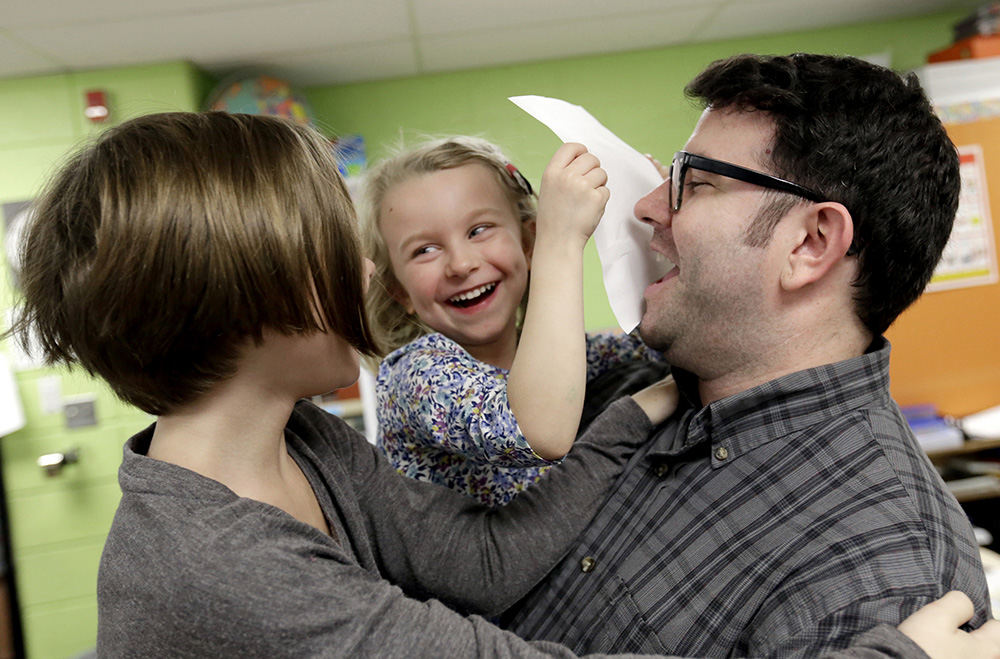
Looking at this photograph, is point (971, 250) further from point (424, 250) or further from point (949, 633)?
point (949, 633)

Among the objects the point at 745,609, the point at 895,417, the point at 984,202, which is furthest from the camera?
the point at 984,202

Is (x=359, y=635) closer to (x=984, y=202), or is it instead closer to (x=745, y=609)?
(x=745, y=609)

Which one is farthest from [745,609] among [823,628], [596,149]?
[596,149]

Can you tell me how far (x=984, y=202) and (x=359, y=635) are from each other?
4147 millimetres

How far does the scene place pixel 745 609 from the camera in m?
0.96

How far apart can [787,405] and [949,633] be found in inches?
15.8

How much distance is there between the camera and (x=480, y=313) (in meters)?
1.42

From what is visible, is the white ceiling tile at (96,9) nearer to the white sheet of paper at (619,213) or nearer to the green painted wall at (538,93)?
the green painted wall at (538,93)

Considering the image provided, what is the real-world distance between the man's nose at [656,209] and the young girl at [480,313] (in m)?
0.19

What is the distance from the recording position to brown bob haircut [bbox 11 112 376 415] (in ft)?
2.59

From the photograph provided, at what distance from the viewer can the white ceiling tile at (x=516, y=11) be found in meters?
3.25

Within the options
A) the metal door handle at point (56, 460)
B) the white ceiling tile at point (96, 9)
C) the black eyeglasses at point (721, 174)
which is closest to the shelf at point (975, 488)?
the black eyeglasses at point (721, 174)

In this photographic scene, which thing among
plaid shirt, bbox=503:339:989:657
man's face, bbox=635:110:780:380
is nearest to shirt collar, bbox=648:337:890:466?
plaid shirt, bbox=503:339:989:657

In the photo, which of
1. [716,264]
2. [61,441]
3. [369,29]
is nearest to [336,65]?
[369,29]
